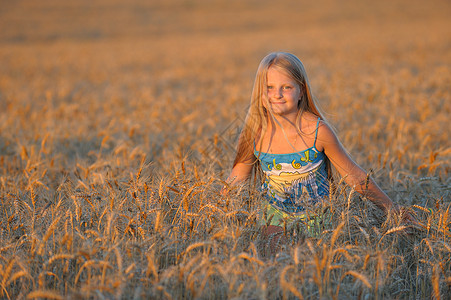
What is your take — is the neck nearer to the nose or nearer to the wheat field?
the nose

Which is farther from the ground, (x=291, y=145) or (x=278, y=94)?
(x=278, y=94)

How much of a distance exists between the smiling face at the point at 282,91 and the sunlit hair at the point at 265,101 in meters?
0.03

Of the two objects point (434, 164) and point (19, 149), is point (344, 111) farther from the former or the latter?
point (19, 149)

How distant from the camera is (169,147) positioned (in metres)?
4.46

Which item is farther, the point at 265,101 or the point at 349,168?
the point at 265,101

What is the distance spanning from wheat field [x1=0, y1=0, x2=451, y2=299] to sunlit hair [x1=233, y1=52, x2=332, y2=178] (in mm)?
343

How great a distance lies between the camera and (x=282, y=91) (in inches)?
107

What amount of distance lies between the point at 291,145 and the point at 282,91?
1.25 ft

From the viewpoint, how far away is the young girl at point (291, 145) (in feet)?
8.64

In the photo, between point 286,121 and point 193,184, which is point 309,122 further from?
point 193,184

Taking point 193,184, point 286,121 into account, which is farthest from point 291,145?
point 193,184

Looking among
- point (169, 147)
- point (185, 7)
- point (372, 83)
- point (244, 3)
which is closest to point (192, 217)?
point (169, 147)

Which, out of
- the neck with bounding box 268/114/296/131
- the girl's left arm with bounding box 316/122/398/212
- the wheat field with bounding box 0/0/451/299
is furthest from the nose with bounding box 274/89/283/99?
the wheat field with bounding box 0/0/451/299

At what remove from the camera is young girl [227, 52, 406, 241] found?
2.63 meters
